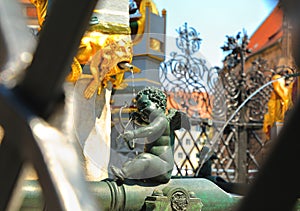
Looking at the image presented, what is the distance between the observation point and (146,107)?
2.76 metres

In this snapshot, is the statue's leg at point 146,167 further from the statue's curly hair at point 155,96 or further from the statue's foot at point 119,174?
the statue's curly hair at point 155,96

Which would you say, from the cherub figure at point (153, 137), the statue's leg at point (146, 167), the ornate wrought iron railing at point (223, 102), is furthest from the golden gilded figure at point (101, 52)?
the ornate wrought iron railing at point (223, 102)

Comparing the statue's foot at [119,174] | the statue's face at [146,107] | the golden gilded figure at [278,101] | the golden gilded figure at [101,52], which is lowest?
the golden gilded figure at [278,101]

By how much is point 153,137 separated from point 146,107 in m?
0.19

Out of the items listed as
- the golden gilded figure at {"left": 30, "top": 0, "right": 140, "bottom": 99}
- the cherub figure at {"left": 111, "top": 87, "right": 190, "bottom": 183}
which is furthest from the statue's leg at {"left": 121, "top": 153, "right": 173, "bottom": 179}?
the golden gilded figure at {"left": 30, "top": 0, "right": 140, "bottom": 99}

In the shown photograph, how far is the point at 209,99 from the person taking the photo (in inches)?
315

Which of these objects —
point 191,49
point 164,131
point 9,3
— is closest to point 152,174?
point 164,131

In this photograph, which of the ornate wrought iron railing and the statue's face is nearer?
the statue's face

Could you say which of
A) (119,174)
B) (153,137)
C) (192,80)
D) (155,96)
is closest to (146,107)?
(155,96)

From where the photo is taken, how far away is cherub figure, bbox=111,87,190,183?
8.04 feet

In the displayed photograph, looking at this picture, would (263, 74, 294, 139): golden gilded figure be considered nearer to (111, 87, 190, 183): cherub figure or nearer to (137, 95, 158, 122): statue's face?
(111, 87, 190, 183): cherub figure

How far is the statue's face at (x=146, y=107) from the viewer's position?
2.75 metres

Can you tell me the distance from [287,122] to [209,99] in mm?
7741

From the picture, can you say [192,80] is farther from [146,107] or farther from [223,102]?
[146,107]
